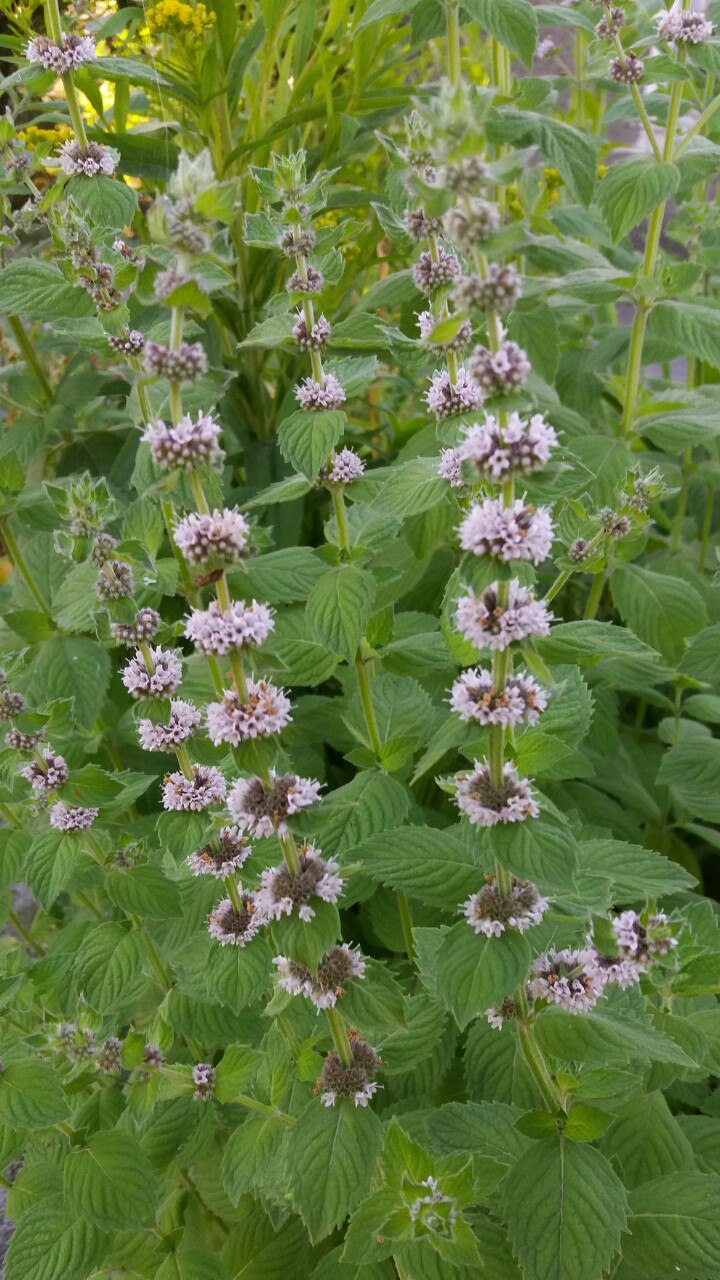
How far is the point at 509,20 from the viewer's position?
1778 millimetres

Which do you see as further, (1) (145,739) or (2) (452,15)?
(2) (452,15)

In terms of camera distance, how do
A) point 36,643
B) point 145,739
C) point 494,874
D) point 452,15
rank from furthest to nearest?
point 36,643 → point 452,15 → point 145,739 → point 494,874

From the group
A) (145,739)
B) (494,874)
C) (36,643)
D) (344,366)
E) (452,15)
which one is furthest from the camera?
(36,643)

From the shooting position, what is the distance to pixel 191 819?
1409 mm

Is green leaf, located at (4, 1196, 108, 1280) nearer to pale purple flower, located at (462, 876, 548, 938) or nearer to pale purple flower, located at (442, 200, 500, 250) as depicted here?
pale purple flower, located at (462, 876, 548, 938)

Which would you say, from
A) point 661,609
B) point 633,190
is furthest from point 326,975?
point 633,190

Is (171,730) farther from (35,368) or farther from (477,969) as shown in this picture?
(35,368)

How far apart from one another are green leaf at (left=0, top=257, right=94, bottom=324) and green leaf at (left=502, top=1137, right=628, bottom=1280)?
60.4 inches

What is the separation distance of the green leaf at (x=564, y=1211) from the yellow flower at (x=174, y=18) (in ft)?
7.29

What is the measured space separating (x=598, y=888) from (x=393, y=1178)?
454 mm

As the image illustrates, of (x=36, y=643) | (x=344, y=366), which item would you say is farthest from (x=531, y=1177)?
(x=36, y=643)

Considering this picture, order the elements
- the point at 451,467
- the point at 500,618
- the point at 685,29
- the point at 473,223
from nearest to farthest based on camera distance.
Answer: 1. the point at 473,223
2. the point at 500,618
3. the point at 451,467
4. the point at 685,29

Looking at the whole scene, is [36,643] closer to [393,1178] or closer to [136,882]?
[136,882]

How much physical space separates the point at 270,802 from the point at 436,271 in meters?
0.78
